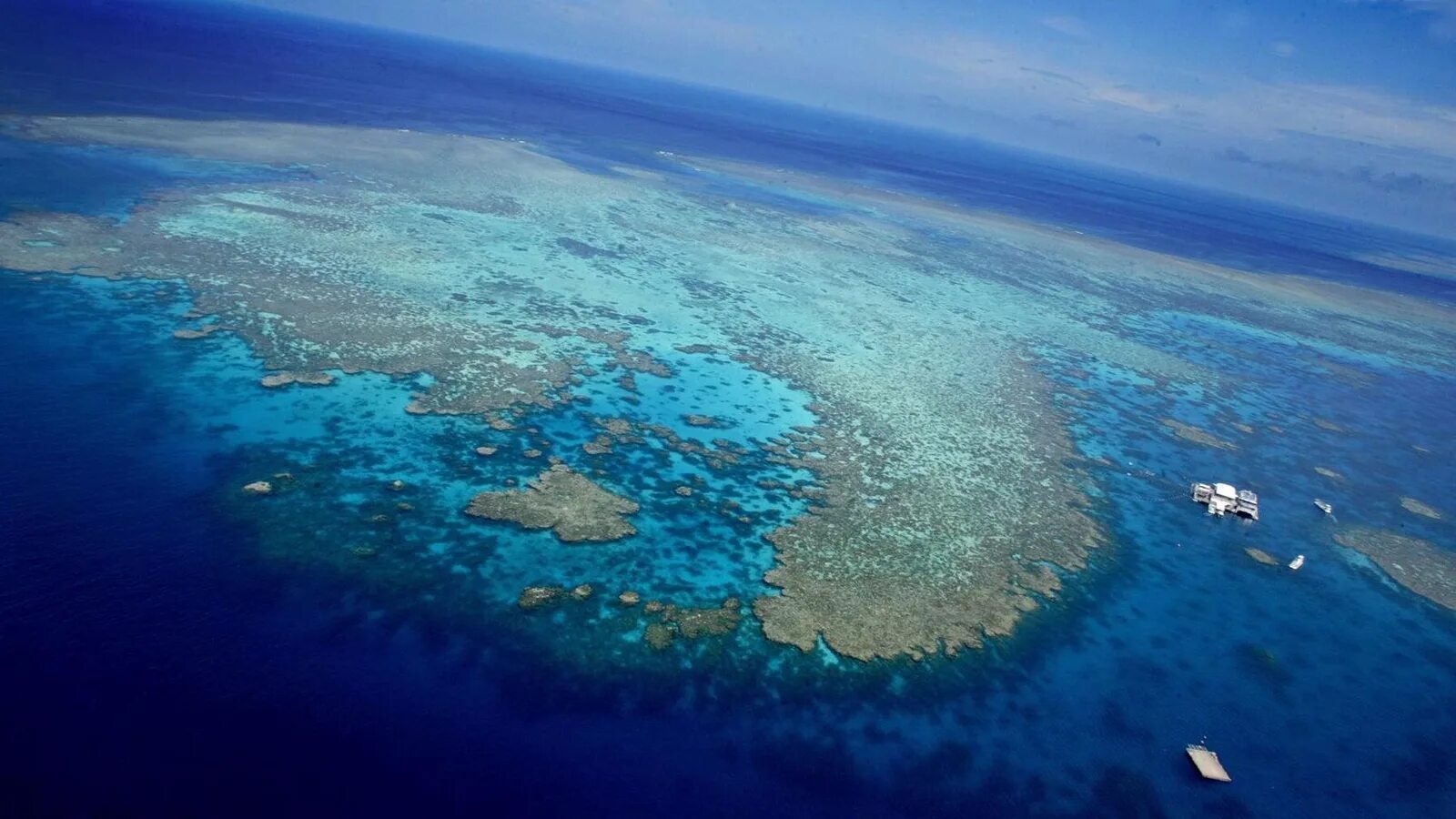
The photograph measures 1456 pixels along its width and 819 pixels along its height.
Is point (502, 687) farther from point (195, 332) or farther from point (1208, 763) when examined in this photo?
point (195, 332)

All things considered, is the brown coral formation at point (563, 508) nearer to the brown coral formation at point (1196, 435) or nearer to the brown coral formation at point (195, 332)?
the brown coral formation at point (195, 332)

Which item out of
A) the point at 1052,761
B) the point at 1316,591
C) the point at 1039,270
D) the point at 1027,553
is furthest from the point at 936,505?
the point at 1039,270

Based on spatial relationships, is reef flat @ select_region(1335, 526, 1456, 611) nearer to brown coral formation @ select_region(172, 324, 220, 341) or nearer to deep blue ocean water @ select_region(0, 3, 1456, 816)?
deep blue ocean water @ select_region(0, 3, 1456, 816)

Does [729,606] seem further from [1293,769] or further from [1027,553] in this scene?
[1293,769]

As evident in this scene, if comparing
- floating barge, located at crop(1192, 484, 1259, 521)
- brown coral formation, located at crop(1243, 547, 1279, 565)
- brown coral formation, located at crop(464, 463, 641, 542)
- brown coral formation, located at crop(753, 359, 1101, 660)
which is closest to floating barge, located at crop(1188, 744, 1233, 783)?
brown coral formation, located at crop(753, 359, 1101, 660)

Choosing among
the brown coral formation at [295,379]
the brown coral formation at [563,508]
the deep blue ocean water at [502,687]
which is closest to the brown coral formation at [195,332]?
the deep blue ocean water at [502,687]

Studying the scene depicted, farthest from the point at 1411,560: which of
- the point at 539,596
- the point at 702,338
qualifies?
the point at 539,596
